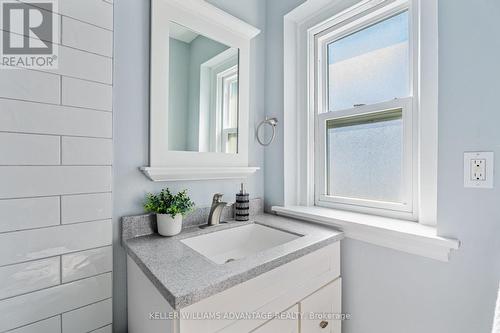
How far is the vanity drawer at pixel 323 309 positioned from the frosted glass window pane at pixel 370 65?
99cm

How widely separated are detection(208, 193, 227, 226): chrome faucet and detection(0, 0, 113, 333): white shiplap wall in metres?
0.45

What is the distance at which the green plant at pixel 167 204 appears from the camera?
100 cm

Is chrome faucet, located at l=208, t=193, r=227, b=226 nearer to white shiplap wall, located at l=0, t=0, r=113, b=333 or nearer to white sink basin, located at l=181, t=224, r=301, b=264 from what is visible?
white sink basin, located at l=181, t=224, r=301, b=264

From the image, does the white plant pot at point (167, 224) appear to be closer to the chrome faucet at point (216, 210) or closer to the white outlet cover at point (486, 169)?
the chrome faucet at point (216, 210)

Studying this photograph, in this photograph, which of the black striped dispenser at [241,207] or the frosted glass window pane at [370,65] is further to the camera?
the black striped dispenser at [241,207]

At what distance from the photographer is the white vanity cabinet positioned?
638 millimetres

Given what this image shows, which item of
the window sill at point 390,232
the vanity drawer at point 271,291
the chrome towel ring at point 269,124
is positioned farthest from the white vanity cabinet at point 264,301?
the chrome towel ring at point 269,124

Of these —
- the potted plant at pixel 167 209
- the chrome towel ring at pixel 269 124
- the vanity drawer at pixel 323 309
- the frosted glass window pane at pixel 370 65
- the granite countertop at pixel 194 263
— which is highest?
the frosted glass window pane at pixel 370 65

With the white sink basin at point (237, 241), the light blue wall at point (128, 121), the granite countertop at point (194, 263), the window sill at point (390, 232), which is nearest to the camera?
the granite countertop at point (194, 263)

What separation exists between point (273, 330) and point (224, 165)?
0.80 meters

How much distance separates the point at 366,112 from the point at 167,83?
105cm

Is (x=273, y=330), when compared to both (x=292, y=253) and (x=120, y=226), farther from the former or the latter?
(x=120, y=226)

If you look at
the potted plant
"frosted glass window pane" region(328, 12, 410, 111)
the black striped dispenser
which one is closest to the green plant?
the potted plant

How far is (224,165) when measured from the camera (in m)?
1.29
